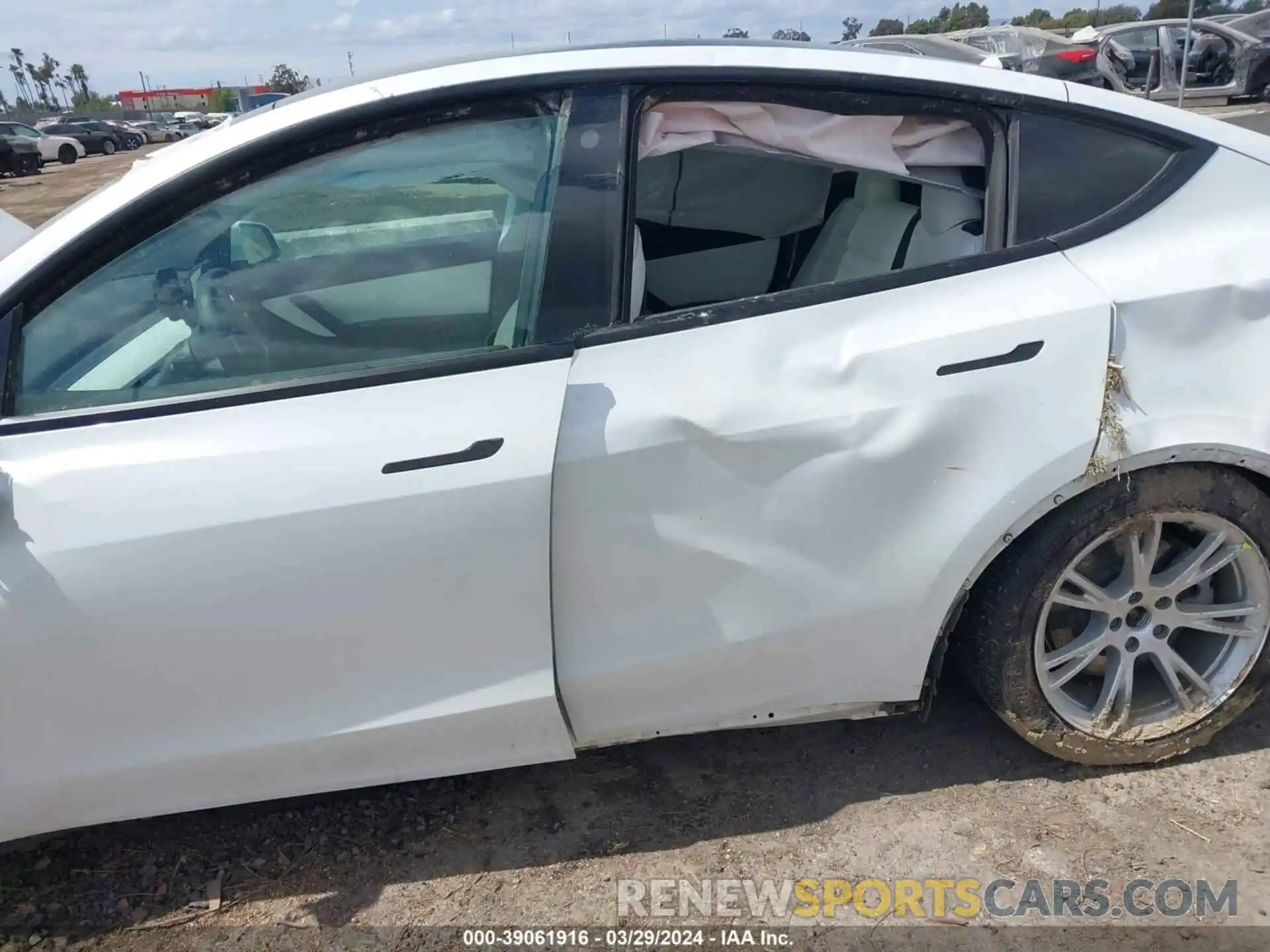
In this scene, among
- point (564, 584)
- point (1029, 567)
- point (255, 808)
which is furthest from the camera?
point (255, 808)

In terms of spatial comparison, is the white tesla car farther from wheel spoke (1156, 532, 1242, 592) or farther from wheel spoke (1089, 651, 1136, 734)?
wheel spoke (1089, 651, 1136, 734)

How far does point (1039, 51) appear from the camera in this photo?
16.2m

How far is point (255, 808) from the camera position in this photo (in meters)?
2.48

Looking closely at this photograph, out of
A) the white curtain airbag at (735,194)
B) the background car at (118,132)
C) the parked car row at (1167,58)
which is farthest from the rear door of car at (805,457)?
the background car at (118,132)

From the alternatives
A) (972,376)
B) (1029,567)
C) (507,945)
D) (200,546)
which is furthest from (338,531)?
(1029,567)

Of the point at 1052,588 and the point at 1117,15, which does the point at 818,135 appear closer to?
the point at 1052,588

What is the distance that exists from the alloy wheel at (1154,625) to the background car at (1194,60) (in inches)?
613

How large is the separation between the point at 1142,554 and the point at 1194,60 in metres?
17.6

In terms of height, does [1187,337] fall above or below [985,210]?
below

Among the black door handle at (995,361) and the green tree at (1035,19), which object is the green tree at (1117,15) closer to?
the green tree at (1035,19)

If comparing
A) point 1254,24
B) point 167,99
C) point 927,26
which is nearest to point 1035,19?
point 927,26

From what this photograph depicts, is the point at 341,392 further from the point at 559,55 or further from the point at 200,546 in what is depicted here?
the point at 559,55

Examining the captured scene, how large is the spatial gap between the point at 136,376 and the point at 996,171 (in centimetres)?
191

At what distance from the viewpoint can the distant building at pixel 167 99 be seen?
85000mm
